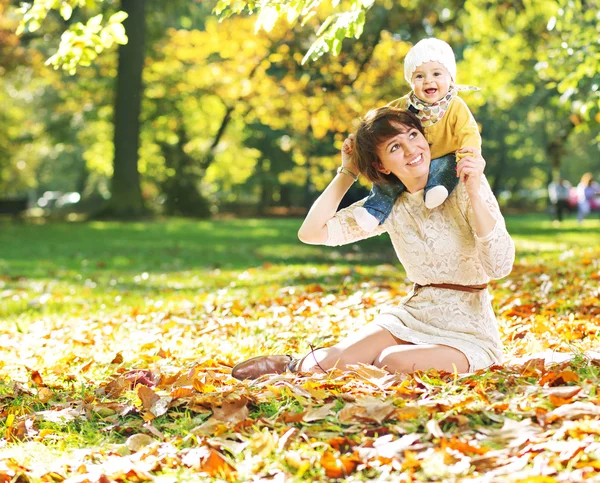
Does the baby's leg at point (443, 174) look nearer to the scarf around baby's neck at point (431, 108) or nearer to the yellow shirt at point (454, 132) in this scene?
the yellow shirt at point (454, 132)

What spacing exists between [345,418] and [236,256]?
35.7ft

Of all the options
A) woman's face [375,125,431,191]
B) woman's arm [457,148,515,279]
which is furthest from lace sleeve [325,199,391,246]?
woman's arm [457,148,515,279]

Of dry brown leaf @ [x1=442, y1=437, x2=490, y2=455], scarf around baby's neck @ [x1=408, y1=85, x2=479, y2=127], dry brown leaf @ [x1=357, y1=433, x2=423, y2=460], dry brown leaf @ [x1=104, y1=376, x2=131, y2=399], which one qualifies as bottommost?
dry brown leaf @ [x1=104, y1=376, x2=131, y2=399]

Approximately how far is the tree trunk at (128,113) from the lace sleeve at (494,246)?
20.4 m

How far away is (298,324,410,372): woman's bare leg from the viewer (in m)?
4.10

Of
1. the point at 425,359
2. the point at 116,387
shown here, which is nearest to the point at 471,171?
the point at 425,359

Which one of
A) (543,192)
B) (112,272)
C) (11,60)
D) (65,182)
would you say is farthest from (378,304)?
(65,182)

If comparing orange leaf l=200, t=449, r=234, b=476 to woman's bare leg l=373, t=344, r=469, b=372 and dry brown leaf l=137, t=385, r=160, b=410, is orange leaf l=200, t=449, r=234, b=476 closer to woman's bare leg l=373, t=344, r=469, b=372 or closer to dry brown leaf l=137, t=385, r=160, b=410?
dry brown leaf l=137, t=385, r=160, b=410

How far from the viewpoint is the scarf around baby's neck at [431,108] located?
13.0ft

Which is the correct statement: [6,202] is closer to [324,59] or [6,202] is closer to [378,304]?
[324,59]

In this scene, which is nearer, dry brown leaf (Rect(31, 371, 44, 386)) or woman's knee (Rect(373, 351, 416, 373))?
woman's knee (Rect(373, 351, 416, 373))

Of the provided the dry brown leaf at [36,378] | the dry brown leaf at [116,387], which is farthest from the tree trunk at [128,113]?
the dry brown leaf at [116,387]

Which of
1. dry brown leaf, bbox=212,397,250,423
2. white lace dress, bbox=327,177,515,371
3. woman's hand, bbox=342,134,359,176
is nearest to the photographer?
dry brown leaf, bbox=212,397,250,423

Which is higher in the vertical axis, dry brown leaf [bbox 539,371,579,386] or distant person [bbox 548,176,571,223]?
distant person [bbox 548,176,571,223]
